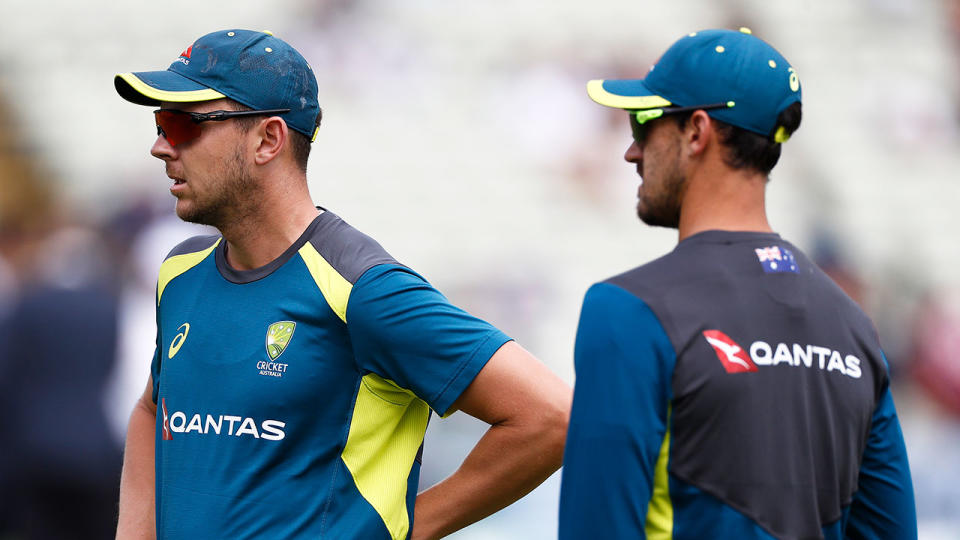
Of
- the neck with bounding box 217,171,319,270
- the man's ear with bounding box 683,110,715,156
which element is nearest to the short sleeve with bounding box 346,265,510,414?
the neck with bounding box 217,171,319,270

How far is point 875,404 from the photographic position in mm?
2180

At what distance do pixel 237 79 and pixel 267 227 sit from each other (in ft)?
1.14

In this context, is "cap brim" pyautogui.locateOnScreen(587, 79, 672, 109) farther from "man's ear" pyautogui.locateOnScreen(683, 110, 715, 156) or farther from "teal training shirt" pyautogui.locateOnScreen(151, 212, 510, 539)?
"teal training shirt" pyautogui.locateOnScreen(151, 212, 510, 539)

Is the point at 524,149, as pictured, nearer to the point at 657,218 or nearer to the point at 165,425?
the point at 165,425

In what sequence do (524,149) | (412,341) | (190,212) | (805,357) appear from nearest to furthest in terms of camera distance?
(805,357), (412,341), (190,212), (524,149)

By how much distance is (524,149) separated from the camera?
31.8ft

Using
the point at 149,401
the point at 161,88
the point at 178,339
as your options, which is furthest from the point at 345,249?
the point at 149,401

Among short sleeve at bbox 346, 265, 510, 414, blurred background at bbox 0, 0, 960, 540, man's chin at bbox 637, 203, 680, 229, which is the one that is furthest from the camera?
blurred background at bbox 0, 0, 960, 540

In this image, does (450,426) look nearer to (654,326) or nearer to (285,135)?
(285,135)

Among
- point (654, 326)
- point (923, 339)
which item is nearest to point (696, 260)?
point (654, 326)

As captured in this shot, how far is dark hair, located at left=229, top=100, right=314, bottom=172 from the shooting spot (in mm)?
2711

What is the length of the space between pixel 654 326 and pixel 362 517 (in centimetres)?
88

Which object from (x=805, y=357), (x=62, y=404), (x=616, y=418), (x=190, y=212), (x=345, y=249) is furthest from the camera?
(x=62, y=404)

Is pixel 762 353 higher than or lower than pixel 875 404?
higher
